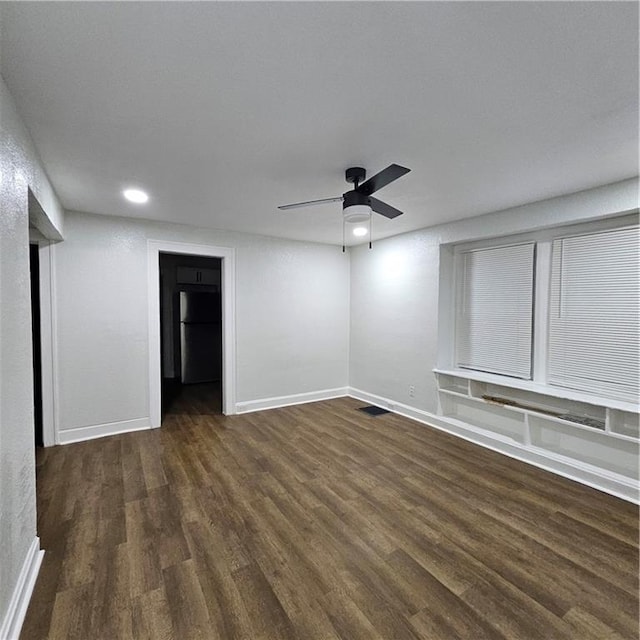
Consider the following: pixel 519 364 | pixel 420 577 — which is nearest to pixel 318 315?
pixel 519 364

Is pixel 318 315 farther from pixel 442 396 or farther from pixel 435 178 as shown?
pixel 435 178

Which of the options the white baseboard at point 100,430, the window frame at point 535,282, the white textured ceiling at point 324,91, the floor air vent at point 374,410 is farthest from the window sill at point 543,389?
the white baseboard at point 100,430

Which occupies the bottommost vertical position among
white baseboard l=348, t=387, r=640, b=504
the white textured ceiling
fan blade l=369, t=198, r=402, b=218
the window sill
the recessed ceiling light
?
white baseboard l=348, t=387, r=640, b=504

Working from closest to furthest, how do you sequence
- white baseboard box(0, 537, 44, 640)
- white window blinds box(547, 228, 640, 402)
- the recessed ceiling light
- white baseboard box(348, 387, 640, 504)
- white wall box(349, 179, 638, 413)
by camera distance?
white baseboard box(0, 537, 44, 640) → white baseboard box(348, 387, 640, 504) → white window blinds box(547, 228, 640, 402) → the recessed ceiling light → white wall box(349, 179, 638, 413)

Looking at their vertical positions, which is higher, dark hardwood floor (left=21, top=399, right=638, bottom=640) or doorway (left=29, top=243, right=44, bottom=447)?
doorway (left=29, top=243, right=44, bottom=447)

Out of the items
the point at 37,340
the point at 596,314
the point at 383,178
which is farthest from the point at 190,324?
the point at 596,314

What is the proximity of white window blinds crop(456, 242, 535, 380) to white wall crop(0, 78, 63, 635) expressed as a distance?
398 cm

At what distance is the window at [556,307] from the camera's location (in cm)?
282

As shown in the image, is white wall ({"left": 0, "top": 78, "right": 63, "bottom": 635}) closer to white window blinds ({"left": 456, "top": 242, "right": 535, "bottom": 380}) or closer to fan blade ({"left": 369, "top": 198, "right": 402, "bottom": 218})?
fan blade ({"left": 369, "top": 198, "right": 402, "bottom": 218})

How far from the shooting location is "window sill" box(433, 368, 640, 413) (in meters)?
2.70

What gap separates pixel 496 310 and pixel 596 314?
0.92 metres

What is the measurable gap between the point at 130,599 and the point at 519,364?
3.66 m

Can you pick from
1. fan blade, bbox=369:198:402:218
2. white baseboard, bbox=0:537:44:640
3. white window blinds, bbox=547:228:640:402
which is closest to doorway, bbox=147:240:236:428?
white baseboard, bbox=0:537:44:640

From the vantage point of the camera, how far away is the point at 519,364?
11.7 feet
